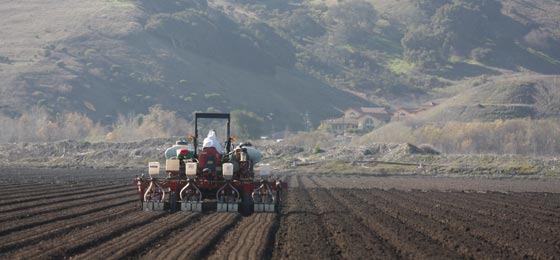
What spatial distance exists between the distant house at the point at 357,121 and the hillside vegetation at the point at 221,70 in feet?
15.2

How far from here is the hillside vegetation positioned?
391ft

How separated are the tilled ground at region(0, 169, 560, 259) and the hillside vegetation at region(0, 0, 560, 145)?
77.1m

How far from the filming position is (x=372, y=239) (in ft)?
65.5

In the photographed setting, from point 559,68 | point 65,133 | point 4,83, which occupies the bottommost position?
point 65,133

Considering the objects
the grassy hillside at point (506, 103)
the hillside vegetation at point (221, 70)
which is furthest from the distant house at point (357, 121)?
the grassy hillside at point (506, 103)

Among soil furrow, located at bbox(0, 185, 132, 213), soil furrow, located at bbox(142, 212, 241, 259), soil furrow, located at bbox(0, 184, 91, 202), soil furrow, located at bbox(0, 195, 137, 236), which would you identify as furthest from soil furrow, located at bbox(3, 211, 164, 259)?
soil furrow, located at bbox(0, 184, 91, 202)

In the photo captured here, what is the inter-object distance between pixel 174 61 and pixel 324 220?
119 meters

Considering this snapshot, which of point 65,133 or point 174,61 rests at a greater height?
point 174,61

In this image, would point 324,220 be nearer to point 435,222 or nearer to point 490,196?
point 435,222

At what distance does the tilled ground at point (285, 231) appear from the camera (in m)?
17.6

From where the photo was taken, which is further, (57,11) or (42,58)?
(57,11)

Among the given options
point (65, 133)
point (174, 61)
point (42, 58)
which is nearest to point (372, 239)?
point (65, 133)

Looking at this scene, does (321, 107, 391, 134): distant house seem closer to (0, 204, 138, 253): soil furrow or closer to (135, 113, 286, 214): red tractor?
(135, 113, 286, 214): red tractor

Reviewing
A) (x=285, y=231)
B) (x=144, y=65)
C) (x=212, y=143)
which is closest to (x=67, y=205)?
(x=212, y=143)
